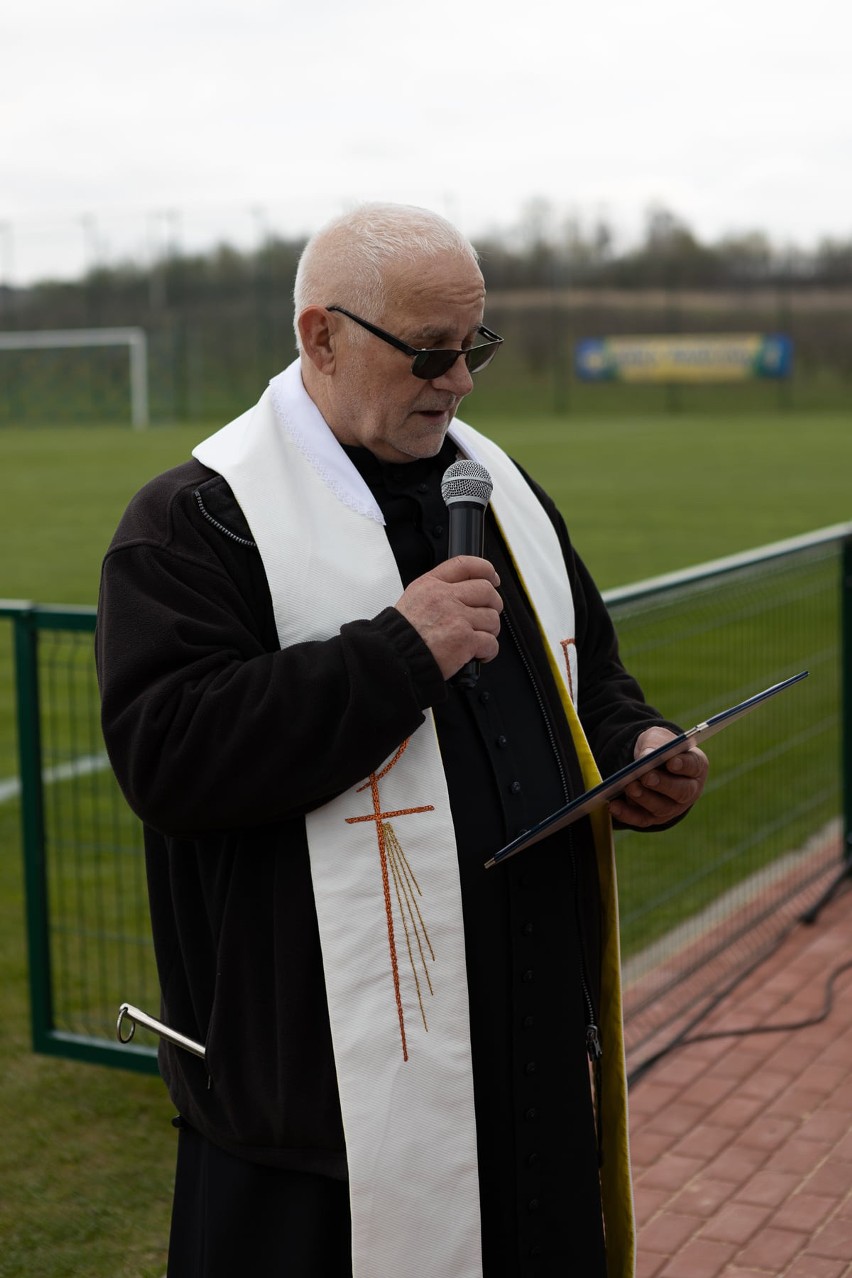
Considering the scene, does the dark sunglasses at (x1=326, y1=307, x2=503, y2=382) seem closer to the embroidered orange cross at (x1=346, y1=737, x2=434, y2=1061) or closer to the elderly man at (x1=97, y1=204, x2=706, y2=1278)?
the elderly man at (x1=97, y1=204, x2=706, y2=1278)

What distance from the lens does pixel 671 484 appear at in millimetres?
26062

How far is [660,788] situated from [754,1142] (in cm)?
209

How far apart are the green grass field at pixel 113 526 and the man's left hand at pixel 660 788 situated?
1819 millimetres

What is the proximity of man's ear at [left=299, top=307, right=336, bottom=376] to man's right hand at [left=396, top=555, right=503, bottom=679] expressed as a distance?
360mm

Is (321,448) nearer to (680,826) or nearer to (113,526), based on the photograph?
(680,826)

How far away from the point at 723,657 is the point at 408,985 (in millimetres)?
4273

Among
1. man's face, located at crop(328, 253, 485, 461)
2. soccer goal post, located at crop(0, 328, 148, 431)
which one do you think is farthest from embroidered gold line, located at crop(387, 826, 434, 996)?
soccer goal post, located at crop(0, 328, 148, 431)

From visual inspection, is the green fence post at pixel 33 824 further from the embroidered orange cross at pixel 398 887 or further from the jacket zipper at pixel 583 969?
the embroidered orange cross at pixel 398 887

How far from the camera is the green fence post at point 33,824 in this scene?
429 centimetres

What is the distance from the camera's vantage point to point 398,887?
7.04 ft

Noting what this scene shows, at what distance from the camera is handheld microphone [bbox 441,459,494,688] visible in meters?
2.14

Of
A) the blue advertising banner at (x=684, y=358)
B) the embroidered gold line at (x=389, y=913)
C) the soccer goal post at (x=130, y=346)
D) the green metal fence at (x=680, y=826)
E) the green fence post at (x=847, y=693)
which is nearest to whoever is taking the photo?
the embroidered gold line at (x=389, y=913)

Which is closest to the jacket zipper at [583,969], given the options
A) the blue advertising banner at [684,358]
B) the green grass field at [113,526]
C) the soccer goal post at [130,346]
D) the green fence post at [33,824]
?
the green grass field at [113,526]

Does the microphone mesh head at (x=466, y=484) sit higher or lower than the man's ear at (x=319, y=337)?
lower
